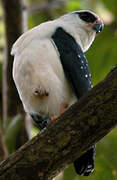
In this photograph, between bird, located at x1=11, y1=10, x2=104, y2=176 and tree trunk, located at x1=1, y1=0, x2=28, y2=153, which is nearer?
bird, located at x1=11, y1=10, x2=104, y2=176

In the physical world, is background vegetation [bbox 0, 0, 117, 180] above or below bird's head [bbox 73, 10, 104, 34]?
below

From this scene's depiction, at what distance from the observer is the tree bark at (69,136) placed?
2.74 metres

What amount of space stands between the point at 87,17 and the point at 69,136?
66.5 inches

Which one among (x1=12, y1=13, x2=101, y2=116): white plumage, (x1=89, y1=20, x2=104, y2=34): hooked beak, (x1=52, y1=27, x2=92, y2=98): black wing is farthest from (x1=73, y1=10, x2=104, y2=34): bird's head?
(x1=12, y1=13, x2=101, y2=116): white plumage

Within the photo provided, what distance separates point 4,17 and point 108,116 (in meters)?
2.56

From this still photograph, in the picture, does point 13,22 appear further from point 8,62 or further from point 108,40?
point 108,40

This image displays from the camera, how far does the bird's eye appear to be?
13.5 feet

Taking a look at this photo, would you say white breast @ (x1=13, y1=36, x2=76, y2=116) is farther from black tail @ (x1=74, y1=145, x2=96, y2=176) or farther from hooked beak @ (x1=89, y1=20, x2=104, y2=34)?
hooked beak @ (x1=89, y1=20, x2=104, y2=34)

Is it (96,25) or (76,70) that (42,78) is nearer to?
(76,70)

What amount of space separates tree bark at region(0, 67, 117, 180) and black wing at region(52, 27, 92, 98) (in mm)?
668

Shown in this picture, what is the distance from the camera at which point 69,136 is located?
279 cm

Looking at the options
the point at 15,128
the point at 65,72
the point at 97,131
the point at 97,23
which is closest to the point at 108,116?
the point at 97,131

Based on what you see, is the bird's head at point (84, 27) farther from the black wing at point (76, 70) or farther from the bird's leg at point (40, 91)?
the bird's leg at point (40, 91)

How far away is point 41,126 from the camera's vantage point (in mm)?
3686
